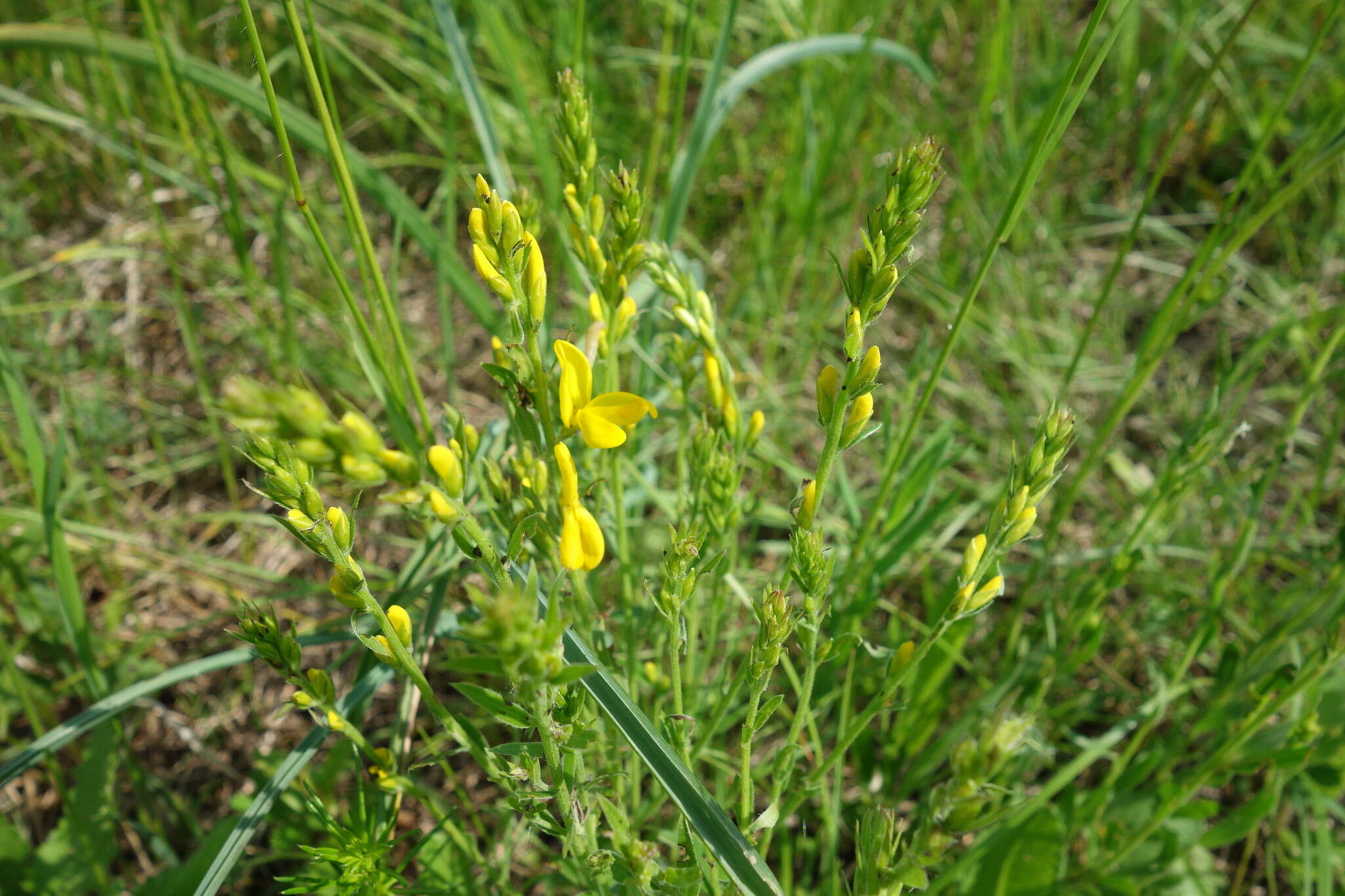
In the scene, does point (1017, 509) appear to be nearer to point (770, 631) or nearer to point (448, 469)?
point (770, 631)

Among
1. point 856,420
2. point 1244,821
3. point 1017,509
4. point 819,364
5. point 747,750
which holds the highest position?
point 856,420

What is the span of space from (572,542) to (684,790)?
34cm

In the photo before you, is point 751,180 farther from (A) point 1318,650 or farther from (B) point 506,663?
(B) point 506,663

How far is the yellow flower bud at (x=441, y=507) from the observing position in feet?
2.80

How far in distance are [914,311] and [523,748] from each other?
8.49ft

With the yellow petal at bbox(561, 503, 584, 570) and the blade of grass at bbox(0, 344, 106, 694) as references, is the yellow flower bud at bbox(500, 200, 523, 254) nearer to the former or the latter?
the yellow petal at bbox(561, 503, 584, 570)

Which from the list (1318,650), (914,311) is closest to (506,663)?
(1318,650)

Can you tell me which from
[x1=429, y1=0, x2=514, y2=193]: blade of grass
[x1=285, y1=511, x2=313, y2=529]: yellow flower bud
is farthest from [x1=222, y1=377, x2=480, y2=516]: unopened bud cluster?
[x1=429, y1=0, x2=514, y2=193]: blade of grass

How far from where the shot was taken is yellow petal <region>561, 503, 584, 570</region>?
98 centimetres

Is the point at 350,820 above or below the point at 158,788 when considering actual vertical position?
above

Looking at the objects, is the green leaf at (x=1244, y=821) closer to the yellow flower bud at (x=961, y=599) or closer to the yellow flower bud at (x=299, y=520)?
the yellow flower bud at (x=961, y=599)

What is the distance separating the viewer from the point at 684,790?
41.1 inches

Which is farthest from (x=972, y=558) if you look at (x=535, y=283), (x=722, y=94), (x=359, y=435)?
(x=722, y=94)

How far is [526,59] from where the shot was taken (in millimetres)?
3090
